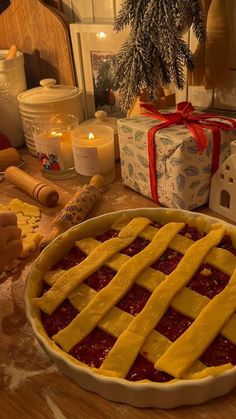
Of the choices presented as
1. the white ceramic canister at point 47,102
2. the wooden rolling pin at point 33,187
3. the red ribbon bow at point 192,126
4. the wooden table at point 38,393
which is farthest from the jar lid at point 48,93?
the wooden table at point 38,393

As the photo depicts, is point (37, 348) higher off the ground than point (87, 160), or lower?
lower

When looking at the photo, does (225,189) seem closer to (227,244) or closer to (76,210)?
(227,244)

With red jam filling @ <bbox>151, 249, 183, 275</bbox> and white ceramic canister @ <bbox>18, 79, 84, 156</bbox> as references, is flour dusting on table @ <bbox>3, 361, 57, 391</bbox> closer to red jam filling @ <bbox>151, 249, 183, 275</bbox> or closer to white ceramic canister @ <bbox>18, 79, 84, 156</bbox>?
red jam filling @ <bbox>151, 249, 183, 275</bbox>

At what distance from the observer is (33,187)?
102 centimetres

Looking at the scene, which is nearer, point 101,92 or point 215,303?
point 215,303

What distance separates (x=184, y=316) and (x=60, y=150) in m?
0.60

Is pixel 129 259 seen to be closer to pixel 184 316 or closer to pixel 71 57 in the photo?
pixel 184 316

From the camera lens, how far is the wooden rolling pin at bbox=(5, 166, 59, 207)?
99cm

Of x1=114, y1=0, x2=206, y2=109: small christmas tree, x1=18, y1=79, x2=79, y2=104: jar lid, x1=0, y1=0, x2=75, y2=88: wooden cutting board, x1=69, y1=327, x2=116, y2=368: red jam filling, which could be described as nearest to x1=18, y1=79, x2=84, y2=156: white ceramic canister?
x1=18, y1=79, x2=79, y2=104: jar lid

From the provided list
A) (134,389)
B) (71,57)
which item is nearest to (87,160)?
(71,57)

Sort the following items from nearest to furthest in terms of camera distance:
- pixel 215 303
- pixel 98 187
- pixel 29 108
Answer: pixel 215 303, pixel 98 187, pixel 29 108

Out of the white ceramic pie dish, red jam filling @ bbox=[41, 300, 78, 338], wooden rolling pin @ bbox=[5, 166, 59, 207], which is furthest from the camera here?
wooden rolling pin @ bbox=[5, 166, 59, 207]

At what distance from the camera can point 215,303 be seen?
2.04ft

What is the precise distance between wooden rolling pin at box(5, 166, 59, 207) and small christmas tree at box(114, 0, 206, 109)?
0.92 feet
